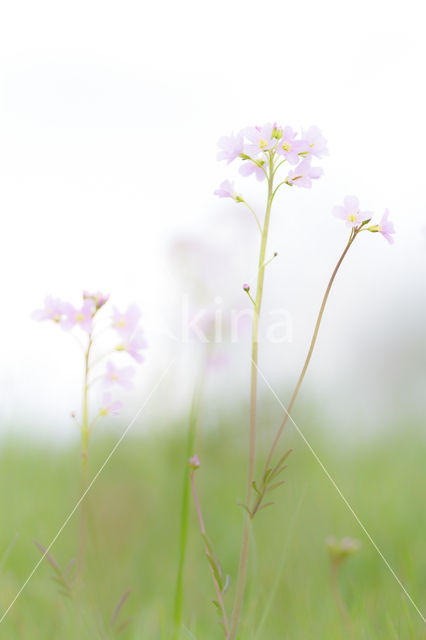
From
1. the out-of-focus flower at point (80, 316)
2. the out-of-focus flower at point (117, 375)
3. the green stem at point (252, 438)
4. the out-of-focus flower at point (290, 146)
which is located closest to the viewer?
the green stem at point (252, 438)

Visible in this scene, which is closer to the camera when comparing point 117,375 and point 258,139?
point 258,139

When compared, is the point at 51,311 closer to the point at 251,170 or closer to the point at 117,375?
the point at 117,375

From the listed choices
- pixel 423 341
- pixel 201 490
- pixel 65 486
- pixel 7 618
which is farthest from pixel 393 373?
pixel 7 618

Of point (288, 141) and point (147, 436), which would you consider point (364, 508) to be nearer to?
point (147, 436)

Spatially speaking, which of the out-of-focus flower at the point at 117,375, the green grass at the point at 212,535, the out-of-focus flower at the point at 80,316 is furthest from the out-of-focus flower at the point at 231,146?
the green grass at the point at 212,535

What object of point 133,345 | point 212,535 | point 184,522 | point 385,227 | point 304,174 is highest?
point 304,174

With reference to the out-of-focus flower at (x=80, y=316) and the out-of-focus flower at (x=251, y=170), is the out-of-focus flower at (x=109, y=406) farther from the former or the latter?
the out-of-focus flower at (x=251, y=170)

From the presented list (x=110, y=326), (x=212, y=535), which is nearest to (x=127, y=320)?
(x=110, y=326)

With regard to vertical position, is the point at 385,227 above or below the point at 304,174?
below
